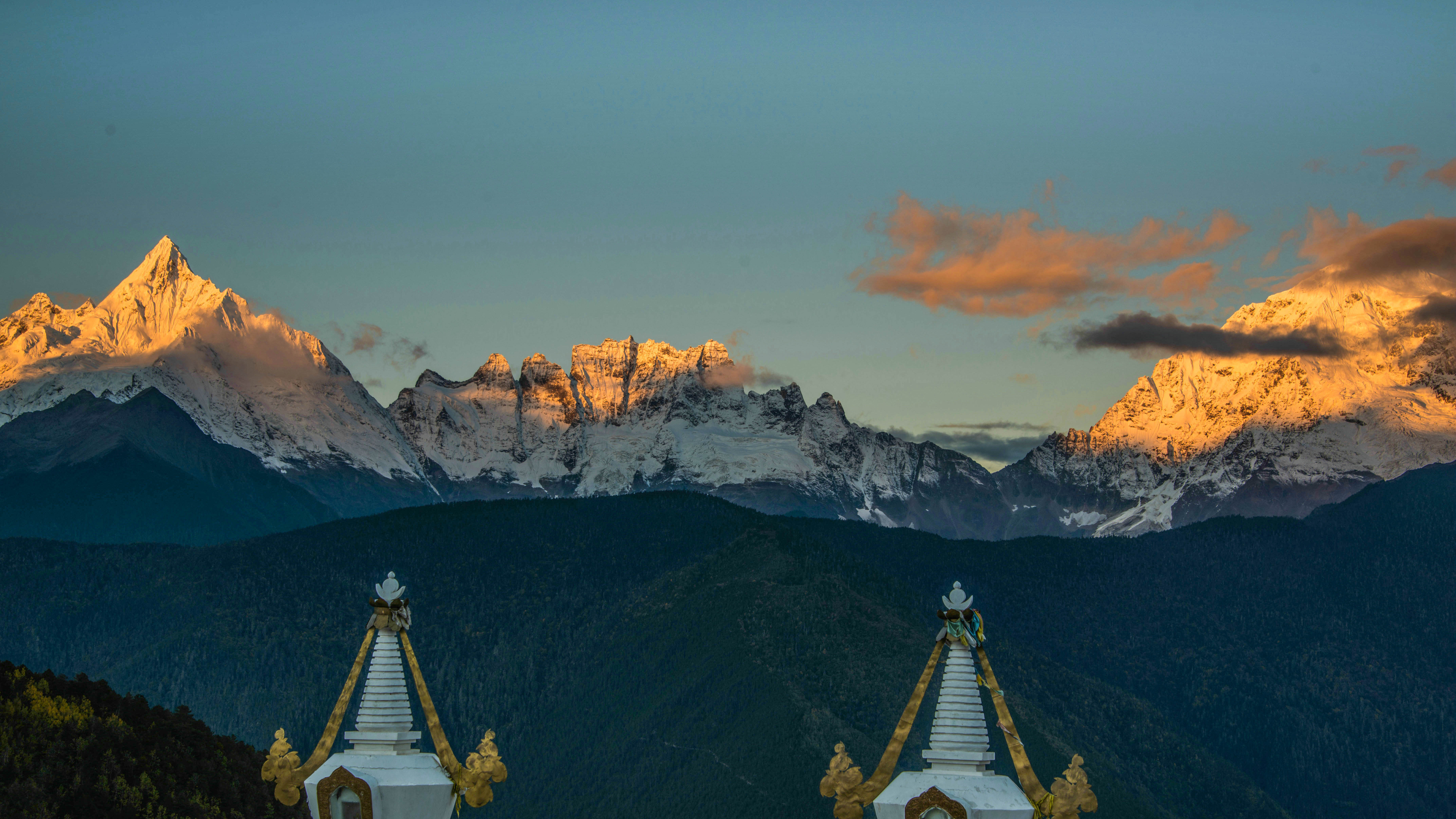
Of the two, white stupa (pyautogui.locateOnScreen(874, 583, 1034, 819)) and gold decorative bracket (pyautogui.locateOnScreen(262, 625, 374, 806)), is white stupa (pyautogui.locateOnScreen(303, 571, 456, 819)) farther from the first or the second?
white stupa (pyautogui.locateOnScreen(874, 583, 1034, 819))

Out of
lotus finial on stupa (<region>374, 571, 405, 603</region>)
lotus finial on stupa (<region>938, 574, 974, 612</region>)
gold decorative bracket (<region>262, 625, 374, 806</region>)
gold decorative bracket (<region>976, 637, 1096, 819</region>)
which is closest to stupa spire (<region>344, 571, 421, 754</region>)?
lotus finial on stupa (<region>374, 571, 405, 603</region>)

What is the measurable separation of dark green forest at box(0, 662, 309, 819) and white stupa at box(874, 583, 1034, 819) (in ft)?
174

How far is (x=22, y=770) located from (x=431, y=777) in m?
58.8

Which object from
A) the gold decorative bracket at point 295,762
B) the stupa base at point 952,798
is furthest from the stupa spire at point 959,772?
the gold decorative bracket at point 295,762

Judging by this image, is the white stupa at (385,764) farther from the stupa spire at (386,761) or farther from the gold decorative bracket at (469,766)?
the gold decorative bracket at (469,766)

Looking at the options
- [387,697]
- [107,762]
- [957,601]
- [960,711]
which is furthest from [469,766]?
[107,762]

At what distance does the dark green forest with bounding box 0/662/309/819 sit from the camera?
92938 mm

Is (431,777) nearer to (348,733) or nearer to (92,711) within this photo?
(348,733)

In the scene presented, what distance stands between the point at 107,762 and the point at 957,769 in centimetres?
6881

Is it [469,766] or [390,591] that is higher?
[390,591]

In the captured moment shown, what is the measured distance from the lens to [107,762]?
96.8 m

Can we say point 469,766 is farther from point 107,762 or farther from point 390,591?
point 107,762

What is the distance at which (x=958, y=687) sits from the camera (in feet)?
143

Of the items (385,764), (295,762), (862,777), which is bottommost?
(862,777)
